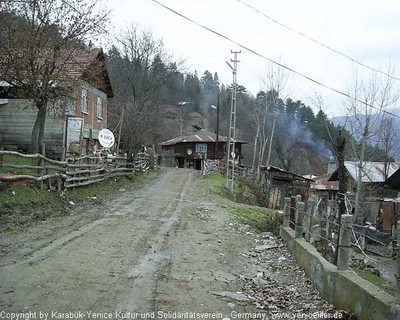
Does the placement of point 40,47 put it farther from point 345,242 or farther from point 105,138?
point 345,242

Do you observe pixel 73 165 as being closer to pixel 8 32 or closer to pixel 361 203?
pixel 8 32

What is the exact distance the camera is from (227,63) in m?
24.7

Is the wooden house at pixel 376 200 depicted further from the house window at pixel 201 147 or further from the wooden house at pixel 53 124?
the house window at pixel 201 147

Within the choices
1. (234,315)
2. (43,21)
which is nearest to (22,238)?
(234,315)

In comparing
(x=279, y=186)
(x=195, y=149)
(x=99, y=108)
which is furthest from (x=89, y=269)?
(x=195, y=149)

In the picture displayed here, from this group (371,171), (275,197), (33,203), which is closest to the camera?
(33,203)

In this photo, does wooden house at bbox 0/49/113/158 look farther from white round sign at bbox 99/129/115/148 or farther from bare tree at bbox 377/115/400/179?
bare tree at bbox 377/115/400/179

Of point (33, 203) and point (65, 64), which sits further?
point (65, 64)

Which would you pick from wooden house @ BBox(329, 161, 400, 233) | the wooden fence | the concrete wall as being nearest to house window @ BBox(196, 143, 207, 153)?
wooden house @ BBox(329, 161, 400, 233)

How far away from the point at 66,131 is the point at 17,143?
10.1ft

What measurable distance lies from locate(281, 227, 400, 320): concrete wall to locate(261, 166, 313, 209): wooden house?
22.8m

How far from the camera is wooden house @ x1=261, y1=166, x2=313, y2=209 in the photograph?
101 feet

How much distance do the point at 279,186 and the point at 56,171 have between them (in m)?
20.8

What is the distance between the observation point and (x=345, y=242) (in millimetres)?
5859
